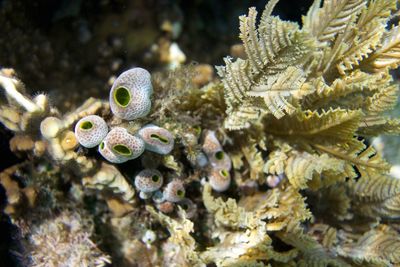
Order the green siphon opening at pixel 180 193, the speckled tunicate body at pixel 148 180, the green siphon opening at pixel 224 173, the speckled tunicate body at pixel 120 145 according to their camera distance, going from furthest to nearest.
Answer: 1. the green siphon opening at pixel 224 173
2. the green siphon opening at pixel 180 193
3. the speckled tunicate body at pixel 148 180
4. the speckled tunicate body at pixel 120 145

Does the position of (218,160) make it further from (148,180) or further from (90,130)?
(90,130)

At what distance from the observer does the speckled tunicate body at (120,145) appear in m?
1.80

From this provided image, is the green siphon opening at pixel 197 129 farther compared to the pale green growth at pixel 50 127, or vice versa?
the green siphon opening at pixel 197 129

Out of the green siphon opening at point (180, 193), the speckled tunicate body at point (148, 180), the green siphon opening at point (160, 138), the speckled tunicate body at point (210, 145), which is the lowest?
the green siphon opening at point (180, 193)

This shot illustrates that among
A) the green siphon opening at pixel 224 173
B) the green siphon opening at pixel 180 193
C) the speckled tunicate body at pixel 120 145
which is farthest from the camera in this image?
the green siphon opening at pixel 224 173

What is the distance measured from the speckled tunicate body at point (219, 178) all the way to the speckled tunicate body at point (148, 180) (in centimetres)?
37

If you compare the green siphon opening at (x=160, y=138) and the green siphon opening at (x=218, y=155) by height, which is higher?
the green siphon opening at (x=160, y=138)

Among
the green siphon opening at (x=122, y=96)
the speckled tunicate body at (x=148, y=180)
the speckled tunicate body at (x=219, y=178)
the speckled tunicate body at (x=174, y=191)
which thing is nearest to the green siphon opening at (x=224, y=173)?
the speckled tunicate body at (x=219, y=178)

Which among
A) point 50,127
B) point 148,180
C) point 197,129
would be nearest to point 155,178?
point 148,180

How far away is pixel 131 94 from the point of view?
182 cm

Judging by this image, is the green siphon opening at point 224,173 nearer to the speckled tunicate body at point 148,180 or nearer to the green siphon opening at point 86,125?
the speckled tunicate body at point 148,180

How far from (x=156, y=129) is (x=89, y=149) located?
444mm

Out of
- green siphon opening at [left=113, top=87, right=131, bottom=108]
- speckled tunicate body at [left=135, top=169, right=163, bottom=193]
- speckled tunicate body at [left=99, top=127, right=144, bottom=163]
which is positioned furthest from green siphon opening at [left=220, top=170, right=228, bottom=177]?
green siphon opening at [left=113, top=87, right=131, bottom=108]

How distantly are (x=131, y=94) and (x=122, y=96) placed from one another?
7cm
